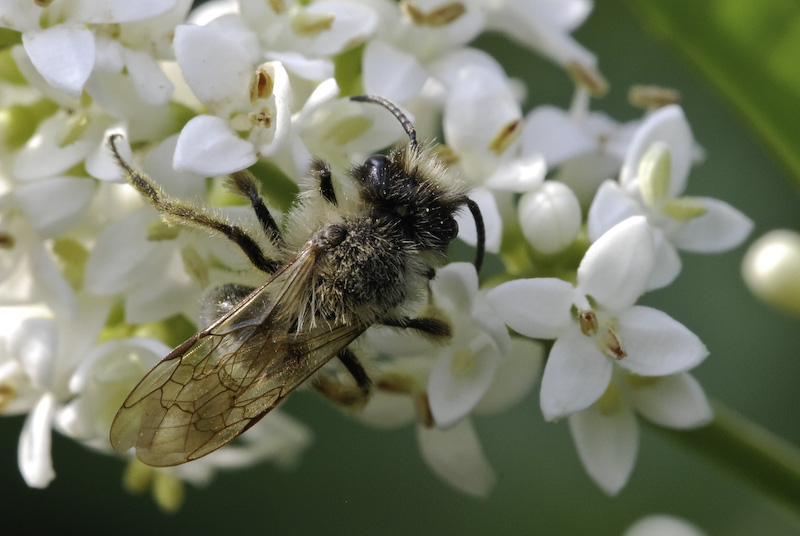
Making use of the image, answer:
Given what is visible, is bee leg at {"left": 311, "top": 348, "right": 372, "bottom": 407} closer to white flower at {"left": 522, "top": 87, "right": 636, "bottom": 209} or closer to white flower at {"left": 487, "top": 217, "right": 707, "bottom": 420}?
white flower at {"left": 487, "top": 217, "right": 707, "bottom": 420}

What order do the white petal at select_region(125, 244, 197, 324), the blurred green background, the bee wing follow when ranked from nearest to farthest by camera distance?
the bee wing → the white petal at select_region(125, 244, 197, 324) → the blurred green background

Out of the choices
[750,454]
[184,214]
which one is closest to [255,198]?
[184,214]

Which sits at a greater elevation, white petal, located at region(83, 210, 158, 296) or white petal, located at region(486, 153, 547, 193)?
white petal, located at region(486, 153, 547, 193)

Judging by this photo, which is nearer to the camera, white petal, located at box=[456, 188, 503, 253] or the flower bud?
white petal, located at box=[456, 188, 503, 253]

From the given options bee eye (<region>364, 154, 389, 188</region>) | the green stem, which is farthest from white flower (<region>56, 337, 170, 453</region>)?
the green stem

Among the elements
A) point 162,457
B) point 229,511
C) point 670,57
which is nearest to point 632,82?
point 670,57

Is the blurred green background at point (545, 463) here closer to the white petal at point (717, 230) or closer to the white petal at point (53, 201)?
the white petal at point (717, 230)
